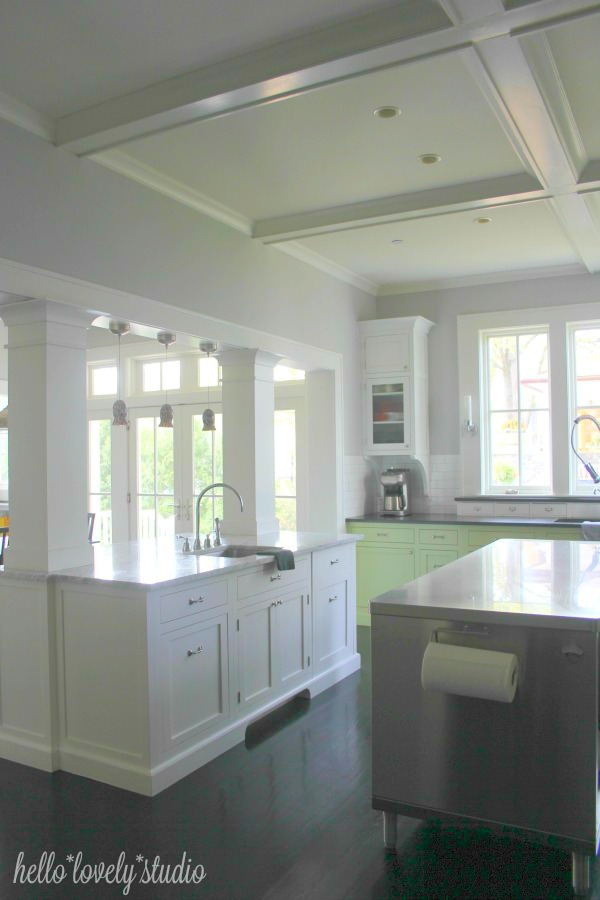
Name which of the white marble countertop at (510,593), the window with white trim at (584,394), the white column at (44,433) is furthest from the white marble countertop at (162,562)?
the window with white trim at (584,394)

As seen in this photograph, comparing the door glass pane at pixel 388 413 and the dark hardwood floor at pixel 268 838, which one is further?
the door glass pane at pixel 388 413

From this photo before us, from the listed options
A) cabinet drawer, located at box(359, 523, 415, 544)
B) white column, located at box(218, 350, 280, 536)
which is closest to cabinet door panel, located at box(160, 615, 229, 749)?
white column, located at box(218, 350, 280, 536)

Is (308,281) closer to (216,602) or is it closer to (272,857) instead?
(216,602)

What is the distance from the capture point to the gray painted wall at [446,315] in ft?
20.7

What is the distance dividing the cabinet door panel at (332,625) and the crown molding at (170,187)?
2.34 m

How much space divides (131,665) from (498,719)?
5.12 ft

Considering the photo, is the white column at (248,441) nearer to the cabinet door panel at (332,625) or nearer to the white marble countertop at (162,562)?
the white marble countertop at (162,562)

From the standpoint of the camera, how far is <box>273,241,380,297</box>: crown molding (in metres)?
5.24

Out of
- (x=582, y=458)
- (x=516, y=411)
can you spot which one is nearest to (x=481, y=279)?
(x=516, y=411)

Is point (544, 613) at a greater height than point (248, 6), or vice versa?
point (248, 6)

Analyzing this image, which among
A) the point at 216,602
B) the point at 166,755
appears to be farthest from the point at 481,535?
the point at 166,755

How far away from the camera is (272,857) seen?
2.61m

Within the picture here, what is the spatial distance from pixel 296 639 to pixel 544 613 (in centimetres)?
215

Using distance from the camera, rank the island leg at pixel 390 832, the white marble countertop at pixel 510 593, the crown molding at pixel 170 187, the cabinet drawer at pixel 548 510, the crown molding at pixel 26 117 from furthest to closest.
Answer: the cabinet drawer at pixel 548 510 → the crown molding at pixel 170 187 → the crown molding at pixel 26 117 → the island leg at pixel 390 832 → the white marble countertop at pixel 510 593
